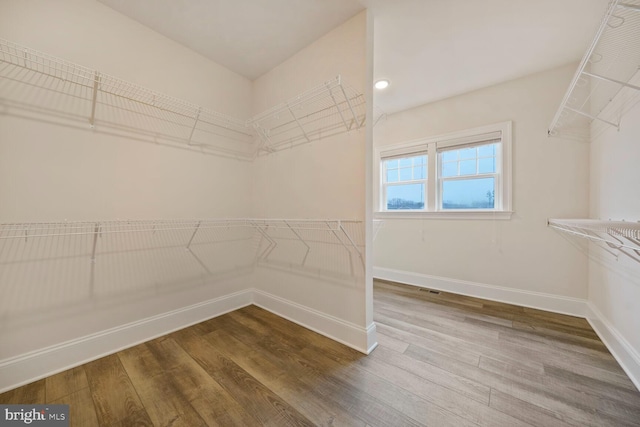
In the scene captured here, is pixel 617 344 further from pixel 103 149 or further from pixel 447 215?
pixel 103 149

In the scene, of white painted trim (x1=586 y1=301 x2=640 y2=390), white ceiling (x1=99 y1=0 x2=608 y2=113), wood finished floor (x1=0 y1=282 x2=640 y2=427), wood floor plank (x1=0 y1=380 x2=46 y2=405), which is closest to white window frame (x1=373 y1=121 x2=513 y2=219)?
white ceiling (x1=99 y1=0 x2=608 y2=113)

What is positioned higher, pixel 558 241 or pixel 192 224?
pixel 192 224

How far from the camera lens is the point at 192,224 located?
2.19 meters

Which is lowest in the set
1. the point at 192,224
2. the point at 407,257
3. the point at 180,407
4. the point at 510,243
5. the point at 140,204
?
the point at 180,407

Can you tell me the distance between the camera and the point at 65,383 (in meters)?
1.42

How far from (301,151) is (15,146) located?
1.89 m

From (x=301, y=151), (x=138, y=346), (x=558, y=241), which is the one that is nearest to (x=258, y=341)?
(x=138, y=346)

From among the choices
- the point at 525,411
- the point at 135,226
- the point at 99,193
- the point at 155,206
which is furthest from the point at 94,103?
the point at 525,411

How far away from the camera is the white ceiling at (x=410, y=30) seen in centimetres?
172

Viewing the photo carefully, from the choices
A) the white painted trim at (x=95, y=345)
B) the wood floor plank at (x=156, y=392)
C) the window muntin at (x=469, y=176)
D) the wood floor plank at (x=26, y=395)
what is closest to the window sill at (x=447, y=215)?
the window muntin at (x=469, y=176)

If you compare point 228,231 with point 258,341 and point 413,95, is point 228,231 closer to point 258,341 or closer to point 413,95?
point 258,341

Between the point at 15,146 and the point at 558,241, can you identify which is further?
the point at 558,241

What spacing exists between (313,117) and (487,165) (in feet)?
7.28

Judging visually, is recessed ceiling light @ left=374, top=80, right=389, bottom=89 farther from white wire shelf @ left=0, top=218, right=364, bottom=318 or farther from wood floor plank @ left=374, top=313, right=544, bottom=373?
wood floor plank @ left=374, top=313, right=544, bottom=373
